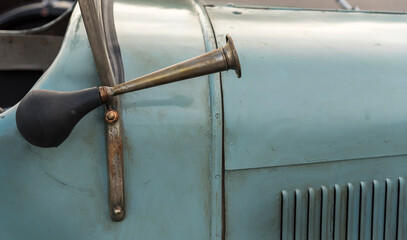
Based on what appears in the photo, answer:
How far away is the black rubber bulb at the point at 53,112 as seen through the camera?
28.5 inches

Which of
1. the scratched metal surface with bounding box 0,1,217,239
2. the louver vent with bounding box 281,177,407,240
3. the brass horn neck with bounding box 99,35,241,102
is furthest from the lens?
the louver vent with bounding box 281,177,407,240

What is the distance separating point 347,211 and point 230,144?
0.38 m

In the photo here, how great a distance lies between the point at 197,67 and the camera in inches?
27.9

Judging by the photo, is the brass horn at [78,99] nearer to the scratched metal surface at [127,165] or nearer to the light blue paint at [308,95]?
the scratched metal surface at [127,165]

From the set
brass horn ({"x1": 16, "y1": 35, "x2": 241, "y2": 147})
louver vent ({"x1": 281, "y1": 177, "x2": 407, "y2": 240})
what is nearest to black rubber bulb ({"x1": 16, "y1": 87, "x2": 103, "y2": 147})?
brass horn ({"x1": 16, "y1": 35, "x2": 241, "y2": 147})

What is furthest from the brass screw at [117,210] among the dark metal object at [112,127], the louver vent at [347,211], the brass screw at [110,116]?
the louver vent at [347,211]

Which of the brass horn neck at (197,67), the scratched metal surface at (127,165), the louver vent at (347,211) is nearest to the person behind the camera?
the brass horn neck at (197,67)

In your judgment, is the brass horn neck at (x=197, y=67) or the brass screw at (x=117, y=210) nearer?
Result: the brass horn neck at (x=197, y=67)

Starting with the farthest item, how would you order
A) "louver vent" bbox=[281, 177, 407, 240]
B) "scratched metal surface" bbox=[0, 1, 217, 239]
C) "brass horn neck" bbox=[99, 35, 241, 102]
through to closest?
"louver vent" bbox=[281, 177, 407, 240]
"scratched metal surface" bbox=[0, 1, 217, 239]
"brass horn neck" bbox=[99, 35, 241, 102]

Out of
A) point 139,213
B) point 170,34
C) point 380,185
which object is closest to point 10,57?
point 170,34

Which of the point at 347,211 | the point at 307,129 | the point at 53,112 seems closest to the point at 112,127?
the point at 53,112

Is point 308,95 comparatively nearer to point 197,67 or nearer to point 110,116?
point 197,67

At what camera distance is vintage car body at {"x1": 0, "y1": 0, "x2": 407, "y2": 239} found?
0.82 meters

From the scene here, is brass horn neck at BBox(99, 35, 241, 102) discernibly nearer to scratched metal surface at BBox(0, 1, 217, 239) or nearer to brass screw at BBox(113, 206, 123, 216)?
scratched metal surface at BBox(0, 1, 217, 239)
